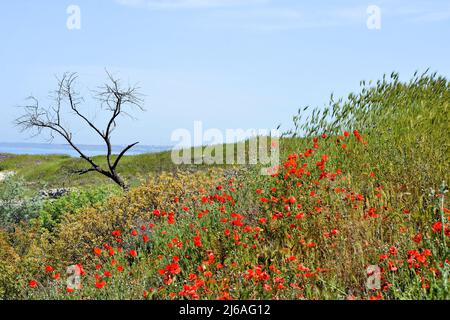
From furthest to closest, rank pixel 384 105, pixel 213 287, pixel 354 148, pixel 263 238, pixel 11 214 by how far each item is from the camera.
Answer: pixel 11 214 < pixel 384 105 < pixel 354 148 < pixel 263 238 < pixel 213 287

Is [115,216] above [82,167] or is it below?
below

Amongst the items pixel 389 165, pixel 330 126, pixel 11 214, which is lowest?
pixel 11 214

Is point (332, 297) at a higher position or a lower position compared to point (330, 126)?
lower

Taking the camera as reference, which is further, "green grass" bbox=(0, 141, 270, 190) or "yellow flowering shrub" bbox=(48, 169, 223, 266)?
"green grass" bbox=(0, 141, 270, 190)

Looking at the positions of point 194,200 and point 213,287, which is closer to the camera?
point 213,287

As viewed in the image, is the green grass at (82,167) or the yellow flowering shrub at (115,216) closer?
the yellow flowering shrub at (115,216)

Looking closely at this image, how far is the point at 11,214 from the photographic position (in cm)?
1148

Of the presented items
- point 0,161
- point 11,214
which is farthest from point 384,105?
point 0,161

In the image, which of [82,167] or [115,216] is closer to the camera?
[115,216]

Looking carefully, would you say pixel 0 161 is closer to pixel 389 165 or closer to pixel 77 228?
pixel 77 228
